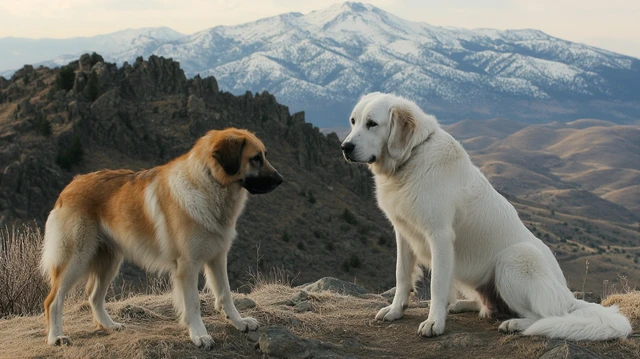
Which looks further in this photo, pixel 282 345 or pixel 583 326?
pixel 583 326

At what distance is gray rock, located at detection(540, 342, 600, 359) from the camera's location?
5906 mm

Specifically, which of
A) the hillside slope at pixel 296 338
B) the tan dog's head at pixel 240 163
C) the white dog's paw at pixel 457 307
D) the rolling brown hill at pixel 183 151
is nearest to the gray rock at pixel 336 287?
Result: the hillside slope at pixel 296 338

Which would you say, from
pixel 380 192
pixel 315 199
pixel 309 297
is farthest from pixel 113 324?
pixel 315 199

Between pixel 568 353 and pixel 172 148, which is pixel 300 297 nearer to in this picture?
pixel 568 353

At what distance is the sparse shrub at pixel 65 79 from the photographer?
49.8 meters

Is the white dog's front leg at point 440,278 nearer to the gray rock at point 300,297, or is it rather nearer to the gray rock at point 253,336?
the gray rock at point 253,336

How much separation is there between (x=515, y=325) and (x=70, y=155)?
4127cm

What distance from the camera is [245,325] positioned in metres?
6.62

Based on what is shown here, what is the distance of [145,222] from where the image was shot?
644 centimetres

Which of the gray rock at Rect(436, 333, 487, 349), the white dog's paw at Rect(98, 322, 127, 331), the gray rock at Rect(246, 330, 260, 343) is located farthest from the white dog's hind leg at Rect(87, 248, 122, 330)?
the gray rock at Rect(436, 333, 487, 349)

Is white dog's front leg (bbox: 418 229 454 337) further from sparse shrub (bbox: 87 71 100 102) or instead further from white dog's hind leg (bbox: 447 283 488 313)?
sparse shrub (bbox: 87 71 100 102)

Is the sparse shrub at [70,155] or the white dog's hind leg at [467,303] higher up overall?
the white dog's hind leg at [467,303]

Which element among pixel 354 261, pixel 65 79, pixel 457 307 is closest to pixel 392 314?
pixel 457 307

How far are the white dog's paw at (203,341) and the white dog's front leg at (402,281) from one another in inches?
86.0
